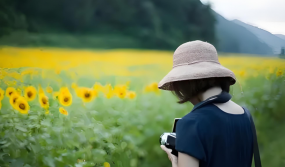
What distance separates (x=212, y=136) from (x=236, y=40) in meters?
1.48

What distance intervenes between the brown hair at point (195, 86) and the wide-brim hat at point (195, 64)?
0.13ft

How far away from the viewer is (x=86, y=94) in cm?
182

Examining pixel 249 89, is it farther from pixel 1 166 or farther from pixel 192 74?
pixel 1 166

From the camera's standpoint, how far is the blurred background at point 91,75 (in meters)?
1.71

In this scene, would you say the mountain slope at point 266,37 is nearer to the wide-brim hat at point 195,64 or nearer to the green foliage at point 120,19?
the green foliage at point 120,19

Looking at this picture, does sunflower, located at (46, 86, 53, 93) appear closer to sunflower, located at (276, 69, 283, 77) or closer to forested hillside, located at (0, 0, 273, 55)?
forested hillside, located at (0, 0, 273, 55)

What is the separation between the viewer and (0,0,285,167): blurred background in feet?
5.59

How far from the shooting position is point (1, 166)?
1.66 metres

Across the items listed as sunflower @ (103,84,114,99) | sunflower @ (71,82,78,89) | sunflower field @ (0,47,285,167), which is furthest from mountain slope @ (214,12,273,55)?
sunflower @ (71,82,78,89)

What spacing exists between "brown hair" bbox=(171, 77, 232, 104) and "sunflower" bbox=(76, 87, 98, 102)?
0.71 metres

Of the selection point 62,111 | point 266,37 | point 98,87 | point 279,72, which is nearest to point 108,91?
point 98,87

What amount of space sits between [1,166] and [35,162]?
0.65 feet

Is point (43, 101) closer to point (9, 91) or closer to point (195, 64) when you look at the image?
point (9, 91)

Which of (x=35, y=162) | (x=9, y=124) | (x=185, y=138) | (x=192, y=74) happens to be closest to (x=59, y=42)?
(x=9, y=124)
